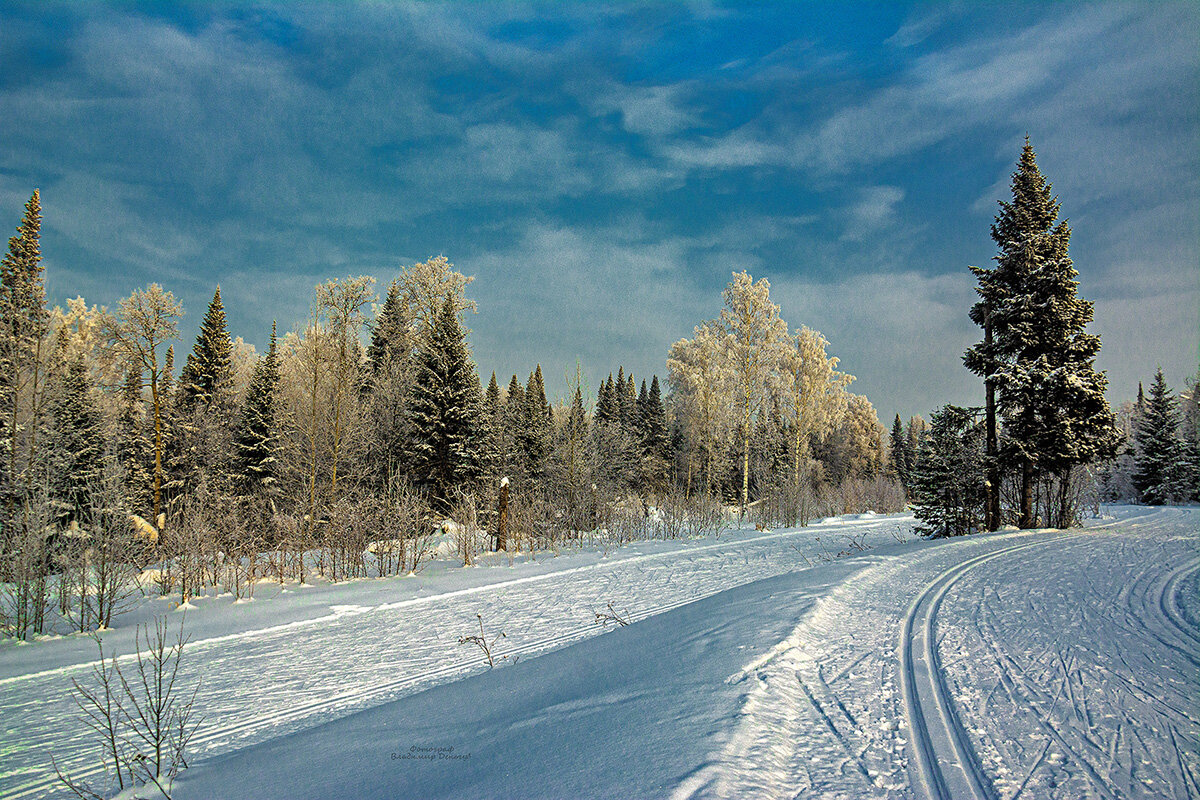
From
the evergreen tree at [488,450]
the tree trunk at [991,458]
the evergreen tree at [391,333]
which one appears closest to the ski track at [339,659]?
the tree trunk at [991,458]

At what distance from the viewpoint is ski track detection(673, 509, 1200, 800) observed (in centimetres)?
285

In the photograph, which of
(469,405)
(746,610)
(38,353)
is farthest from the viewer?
(469,405)

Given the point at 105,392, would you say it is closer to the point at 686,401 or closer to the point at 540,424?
the point at 540,424

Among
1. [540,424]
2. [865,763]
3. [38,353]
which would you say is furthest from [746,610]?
[540,424]

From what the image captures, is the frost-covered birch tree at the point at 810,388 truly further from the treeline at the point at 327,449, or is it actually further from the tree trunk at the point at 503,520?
the tree trunk at the point at 503,520

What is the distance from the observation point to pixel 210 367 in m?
30.8

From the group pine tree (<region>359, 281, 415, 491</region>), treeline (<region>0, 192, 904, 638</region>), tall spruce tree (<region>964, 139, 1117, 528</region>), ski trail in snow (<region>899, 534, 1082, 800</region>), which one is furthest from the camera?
pine tree (<region>359, 281, 415, 491</region>)

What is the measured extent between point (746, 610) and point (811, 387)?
2945cm

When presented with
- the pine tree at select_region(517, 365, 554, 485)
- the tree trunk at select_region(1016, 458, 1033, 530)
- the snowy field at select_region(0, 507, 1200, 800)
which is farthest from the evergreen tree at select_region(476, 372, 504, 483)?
the tree trunk at select_region(1016, 458, 1033, 530)

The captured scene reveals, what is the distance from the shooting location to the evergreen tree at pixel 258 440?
2769 centimetres

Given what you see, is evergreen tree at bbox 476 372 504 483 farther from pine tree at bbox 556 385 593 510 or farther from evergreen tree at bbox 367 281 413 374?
evergreen tree at bbox 367 281 413 374

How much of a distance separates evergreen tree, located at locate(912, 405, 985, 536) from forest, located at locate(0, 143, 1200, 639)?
0.24 ft

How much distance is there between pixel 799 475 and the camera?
28484mm

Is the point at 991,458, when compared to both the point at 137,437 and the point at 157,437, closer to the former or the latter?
the point at 157,437
